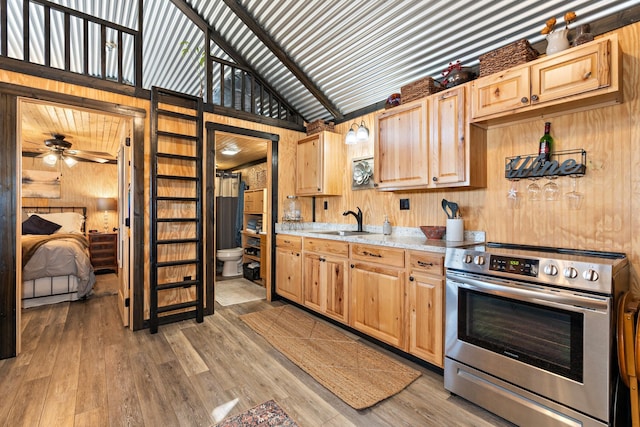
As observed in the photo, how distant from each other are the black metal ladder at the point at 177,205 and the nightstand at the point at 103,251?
10.7ft

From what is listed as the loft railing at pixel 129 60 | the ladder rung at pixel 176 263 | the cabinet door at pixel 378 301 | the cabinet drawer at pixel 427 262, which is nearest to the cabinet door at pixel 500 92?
the cabinet drawer at pixel 427 262

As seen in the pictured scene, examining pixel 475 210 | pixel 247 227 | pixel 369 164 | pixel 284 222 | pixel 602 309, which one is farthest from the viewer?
pixel 247 227

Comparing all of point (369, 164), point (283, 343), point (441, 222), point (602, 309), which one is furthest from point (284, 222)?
point (602, 309)

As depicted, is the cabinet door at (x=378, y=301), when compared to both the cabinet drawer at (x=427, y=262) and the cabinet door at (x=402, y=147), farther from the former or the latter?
the cabinet door at (x=402, y=147)

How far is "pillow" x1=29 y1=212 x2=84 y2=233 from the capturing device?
223 inches

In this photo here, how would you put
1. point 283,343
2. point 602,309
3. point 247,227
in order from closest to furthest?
point 602,309, point 283,343, point 247,227

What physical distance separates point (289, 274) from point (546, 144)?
2982 mm

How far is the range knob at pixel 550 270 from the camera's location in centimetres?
164

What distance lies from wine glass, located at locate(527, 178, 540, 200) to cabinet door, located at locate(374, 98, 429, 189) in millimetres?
763

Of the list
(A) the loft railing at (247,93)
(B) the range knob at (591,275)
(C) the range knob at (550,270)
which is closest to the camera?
(B) the range knob at (591,275)

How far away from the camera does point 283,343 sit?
2.84m

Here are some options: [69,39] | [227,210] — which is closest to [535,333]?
[69,39]

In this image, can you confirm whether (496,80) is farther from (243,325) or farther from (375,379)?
(243,325)

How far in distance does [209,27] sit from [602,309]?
465 centimetres
